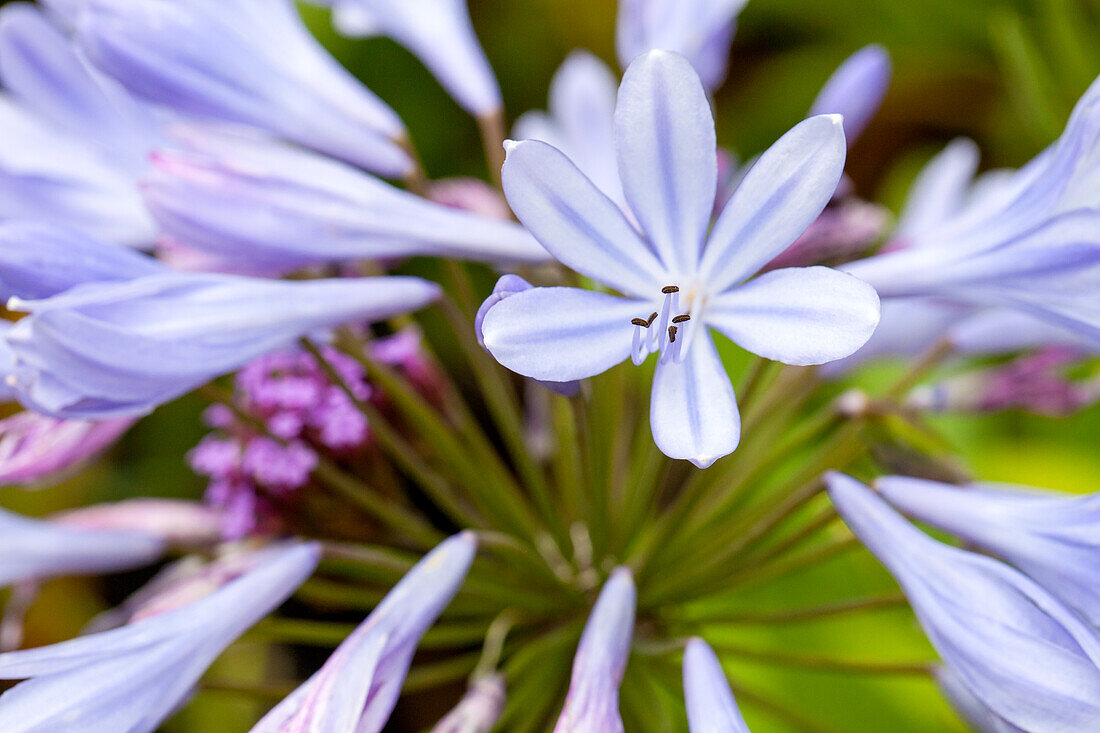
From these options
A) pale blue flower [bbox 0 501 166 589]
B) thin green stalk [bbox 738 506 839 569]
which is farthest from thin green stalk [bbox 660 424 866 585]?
pale blue flower [bbox 0 501 166 589]

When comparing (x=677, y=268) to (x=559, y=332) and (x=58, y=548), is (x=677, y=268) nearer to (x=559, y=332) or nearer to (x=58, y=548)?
(x=559, y=332)

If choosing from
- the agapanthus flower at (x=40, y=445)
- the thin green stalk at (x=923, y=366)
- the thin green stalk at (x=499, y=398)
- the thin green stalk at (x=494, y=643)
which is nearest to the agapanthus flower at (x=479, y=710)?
the thin green stalk at (x=494, y=643)

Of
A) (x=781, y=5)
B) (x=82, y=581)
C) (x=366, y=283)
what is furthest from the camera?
(x=781, y=5)

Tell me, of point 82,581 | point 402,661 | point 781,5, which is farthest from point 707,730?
point 781,5

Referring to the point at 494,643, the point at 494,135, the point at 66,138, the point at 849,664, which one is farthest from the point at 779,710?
the point at 66,138

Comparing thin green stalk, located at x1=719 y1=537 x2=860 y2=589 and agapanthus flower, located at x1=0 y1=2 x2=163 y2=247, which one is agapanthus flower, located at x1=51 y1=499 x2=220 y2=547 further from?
thin green stalk, located at x1=719 y1=537 x2=860 y2=589

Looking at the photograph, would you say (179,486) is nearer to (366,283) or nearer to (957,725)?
(366,283)
